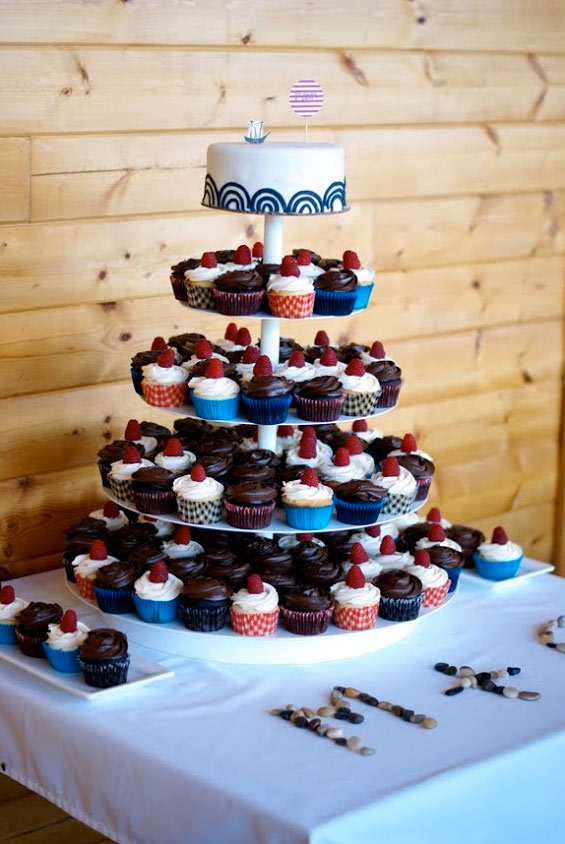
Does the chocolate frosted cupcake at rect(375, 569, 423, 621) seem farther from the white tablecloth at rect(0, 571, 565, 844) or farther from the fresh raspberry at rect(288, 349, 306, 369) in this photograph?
the fresh raspberry at rect(288, 349, 306, 369)

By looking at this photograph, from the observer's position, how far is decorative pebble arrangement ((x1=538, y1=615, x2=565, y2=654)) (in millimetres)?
1983

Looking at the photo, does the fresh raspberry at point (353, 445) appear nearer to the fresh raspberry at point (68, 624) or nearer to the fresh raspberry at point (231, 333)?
the fresh raspberry at point (231, 333)

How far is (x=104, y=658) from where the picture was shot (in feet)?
5.80

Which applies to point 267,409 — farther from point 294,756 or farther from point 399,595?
point 294,756

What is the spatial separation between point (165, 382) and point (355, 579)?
411 millimetres

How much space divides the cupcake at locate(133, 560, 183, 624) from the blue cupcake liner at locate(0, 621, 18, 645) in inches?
7.3

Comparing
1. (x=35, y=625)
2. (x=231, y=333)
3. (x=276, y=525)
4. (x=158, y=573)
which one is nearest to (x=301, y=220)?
(x=231, y=333)

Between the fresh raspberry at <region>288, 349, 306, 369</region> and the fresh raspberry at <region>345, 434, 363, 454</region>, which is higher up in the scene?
the fresh raspberry at <region>288, 349, 306, 369</region>

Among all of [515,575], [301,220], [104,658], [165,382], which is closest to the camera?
[104,658]

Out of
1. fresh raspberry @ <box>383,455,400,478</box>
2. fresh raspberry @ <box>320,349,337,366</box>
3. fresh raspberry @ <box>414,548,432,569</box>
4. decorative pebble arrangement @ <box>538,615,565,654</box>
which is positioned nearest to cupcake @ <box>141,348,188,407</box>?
fresh raspberry @ <box>320,349,337,366</box>

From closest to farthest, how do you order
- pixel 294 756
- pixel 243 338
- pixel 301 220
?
pixel 294 756
pixel 243 338
pixel 301 220

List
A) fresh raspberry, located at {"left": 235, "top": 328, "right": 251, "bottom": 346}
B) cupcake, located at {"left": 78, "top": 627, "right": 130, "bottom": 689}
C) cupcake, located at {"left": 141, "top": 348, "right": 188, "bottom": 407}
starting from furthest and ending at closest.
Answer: fresh raspberry, located at {"left": 235, "top": 328, "right": 251, "bottom": 346}, cupcake, located at {"left": 141, "top": 348, "right": 188, "bottom": 407}, cupcake, located at {"left": 78, "top": 627, "right": 130, "bottom": 689}

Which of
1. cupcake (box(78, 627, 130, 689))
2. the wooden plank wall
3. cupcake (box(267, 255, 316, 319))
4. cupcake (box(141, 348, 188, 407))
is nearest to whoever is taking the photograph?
cupcake (box(78, 627, 130, 689))

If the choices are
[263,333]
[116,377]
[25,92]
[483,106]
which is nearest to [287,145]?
[263,333]
